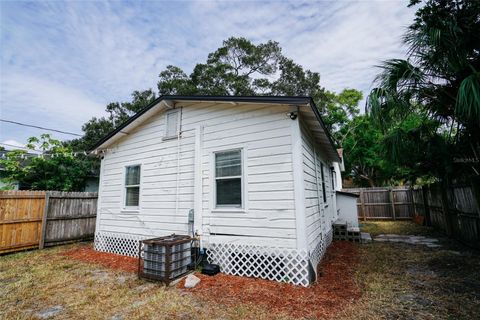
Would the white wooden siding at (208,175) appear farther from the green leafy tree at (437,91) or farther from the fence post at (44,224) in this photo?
the green leafy tree at (437,91)

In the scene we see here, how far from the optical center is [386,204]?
1517cm

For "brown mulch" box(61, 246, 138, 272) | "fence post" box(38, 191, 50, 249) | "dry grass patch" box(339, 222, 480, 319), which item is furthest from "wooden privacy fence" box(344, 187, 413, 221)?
"fence post" box(38, 191, 50, 249)

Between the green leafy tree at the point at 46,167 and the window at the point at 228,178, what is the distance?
36.8ft

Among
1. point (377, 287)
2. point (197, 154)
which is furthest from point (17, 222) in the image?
point (377, 287)

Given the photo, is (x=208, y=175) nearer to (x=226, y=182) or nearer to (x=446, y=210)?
(x=226, y=182)

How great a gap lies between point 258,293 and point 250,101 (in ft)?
12.6

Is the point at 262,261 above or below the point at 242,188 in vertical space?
below

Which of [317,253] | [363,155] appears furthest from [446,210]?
[363,155]

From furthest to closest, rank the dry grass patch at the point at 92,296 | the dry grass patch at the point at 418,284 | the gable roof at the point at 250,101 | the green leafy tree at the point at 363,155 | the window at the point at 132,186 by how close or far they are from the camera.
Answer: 1. the green leafy tree at the point at 363,155
2. the window at the point at 132,186
3. the gable roof at the point at 250,101
4. the dry grass patch at the point at 92,296
5. the dry grass patch at the point at 418,284

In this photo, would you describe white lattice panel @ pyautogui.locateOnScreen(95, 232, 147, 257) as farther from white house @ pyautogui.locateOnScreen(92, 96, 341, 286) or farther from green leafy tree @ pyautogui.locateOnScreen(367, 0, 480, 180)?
green leafy tree @ pyautogui.locateOnScreen(367, 0, 480, 180)

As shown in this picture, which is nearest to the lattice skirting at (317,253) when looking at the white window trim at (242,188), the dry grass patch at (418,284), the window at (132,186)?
the dry grass patch at (418,284)

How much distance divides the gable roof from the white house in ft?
0.09

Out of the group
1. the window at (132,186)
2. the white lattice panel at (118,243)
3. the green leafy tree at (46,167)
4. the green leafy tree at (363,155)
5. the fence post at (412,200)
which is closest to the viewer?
the white lattice panel at (118,243)

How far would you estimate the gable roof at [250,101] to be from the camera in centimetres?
482
